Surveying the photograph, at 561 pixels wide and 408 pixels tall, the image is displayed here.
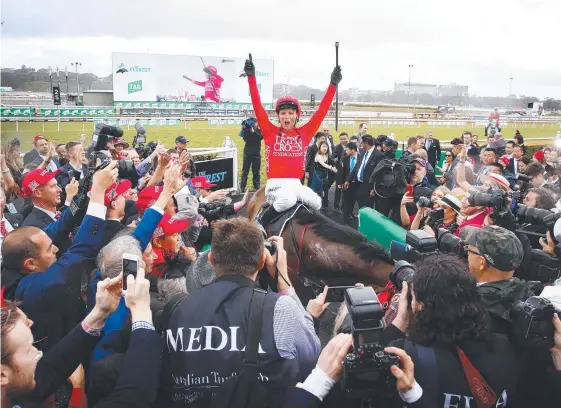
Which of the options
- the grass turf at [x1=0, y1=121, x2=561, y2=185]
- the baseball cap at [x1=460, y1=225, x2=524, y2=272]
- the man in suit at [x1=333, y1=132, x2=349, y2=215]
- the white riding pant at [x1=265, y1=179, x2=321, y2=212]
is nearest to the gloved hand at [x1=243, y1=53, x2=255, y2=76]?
the white riding pant at [x1=265, y1=179, x2=321, y2=212]

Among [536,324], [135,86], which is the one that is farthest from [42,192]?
[135,86]

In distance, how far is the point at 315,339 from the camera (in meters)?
1.87

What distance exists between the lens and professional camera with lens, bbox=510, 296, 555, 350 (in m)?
1.72

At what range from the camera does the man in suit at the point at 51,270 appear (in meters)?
2.30

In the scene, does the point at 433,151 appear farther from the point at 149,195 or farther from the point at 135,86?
the point at 135,86

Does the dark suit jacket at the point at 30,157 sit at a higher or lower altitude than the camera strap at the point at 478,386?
higher

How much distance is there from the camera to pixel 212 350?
1.67 meters

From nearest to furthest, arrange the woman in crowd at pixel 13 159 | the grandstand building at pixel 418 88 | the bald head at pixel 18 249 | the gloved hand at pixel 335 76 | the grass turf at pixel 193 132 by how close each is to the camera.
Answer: the bald head at pixel 18 249 < the gloved hand at pixel 335 76 < the woman in crowd at pixel 13 159 < the grass turf at pixel 193 132 < the grandstand building at pixel 418 88

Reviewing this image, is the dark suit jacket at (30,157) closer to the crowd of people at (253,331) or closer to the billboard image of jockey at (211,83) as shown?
the crowd of people at (253,331)

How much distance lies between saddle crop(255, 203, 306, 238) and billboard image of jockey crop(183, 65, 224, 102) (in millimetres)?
46566

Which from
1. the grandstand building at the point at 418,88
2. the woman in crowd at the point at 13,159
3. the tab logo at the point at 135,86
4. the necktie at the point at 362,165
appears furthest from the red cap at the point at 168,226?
the grandstand building at the point at 418,88

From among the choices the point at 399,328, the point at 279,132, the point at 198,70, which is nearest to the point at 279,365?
the point at 399,328

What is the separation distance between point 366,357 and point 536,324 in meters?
0.74

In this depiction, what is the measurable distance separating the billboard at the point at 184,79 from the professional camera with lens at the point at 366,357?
48479 millimetres
